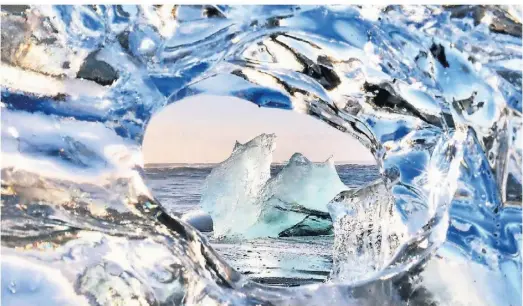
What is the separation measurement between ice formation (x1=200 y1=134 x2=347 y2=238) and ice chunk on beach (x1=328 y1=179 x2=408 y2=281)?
36.7 inches

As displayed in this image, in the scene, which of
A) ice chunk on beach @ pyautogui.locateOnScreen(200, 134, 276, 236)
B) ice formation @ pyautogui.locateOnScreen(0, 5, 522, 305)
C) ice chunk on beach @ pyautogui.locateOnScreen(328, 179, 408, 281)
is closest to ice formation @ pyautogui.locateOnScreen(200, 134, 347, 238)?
ice chunk on beach @ pyautogui.locateOnScreen(200, 134, 276, 236)

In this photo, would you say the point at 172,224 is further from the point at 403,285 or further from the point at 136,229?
the point at 403,285

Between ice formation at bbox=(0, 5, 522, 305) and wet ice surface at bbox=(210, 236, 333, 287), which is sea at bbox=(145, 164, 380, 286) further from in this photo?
ice formation at bbox=(0, 5, 522, 305)

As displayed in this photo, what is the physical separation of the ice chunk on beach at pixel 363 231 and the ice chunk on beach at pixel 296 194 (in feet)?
2.98

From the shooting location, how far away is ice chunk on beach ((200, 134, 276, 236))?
304cm

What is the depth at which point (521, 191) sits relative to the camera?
128 centimetres

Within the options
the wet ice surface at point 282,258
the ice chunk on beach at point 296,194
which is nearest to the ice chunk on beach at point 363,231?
the wet ice surface at point 282,258

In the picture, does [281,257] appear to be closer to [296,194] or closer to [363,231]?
[296,194]

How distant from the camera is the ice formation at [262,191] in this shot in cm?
307

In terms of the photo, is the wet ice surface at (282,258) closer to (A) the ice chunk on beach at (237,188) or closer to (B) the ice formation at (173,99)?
(A) the ice chunk on beach at (237,188)

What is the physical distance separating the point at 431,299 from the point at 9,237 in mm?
837

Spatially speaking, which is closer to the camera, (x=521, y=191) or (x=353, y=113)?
(x=521, y=191)

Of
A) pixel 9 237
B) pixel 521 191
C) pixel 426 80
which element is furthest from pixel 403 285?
pixel 9 237

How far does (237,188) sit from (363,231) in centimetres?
122
